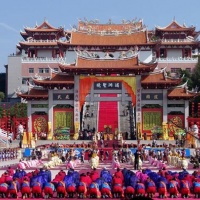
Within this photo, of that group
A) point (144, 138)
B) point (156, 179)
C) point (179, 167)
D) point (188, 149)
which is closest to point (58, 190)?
point (156, 179)

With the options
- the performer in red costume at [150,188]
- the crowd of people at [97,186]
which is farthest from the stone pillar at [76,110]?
the performer in red costume at [150,188]

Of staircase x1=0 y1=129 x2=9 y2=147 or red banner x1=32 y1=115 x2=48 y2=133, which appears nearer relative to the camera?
staircase x1=0 y1=129 x2=9 y2=147

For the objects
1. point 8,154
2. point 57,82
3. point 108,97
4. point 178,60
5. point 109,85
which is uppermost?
point 178,60

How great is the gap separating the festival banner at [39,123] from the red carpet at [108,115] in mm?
4766

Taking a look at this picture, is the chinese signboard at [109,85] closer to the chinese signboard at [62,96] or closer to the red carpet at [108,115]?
the chinese signboard at [62,96]

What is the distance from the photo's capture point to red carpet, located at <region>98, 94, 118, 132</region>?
145 feet

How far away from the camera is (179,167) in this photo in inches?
1039

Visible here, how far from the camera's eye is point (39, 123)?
42.1 metres

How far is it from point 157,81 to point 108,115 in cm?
565

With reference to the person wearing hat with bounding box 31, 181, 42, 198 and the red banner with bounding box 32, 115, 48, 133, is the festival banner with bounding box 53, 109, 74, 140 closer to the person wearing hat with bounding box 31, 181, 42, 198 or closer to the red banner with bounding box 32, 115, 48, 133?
the red banner with bounding box 32, 115, 48, 133

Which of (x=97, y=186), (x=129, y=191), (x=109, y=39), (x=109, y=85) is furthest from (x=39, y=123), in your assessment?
(x=129, y=191)

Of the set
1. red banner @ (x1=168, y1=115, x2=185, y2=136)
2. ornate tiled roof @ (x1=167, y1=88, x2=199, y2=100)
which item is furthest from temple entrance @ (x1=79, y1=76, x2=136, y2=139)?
red banner @ (x1=168, y1=115, x2=185, y2=136)

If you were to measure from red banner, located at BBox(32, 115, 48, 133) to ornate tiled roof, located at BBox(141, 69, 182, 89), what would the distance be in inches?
330

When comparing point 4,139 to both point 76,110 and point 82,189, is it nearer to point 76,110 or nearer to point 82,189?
point 76,110
